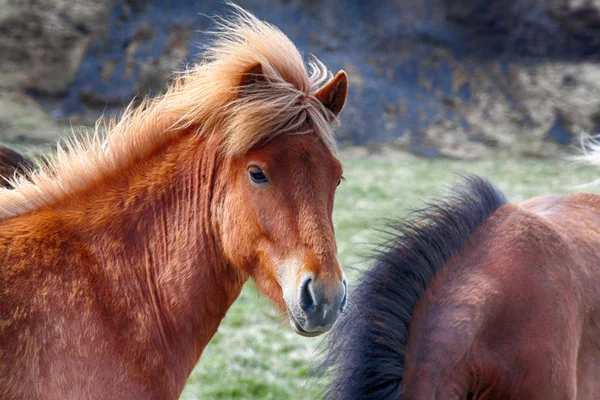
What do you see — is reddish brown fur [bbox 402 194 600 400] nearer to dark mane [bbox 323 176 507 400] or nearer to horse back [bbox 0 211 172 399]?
dark mane [bbox 323 176 507 400]

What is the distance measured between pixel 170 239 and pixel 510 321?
4.52 feet

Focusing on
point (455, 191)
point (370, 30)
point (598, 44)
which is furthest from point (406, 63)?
point (455, 191)

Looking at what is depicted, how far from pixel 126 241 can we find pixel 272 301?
23.2 inches

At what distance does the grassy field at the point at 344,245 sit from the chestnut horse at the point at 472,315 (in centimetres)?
24

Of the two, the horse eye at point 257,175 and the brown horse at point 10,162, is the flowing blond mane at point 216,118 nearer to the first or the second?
the horse eye at point 257,175

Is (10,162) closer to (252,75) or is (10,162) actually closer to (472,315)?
(252,75)

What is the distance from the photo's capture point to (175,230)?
2.56 m

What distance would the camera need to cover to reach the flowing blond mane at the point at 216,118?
2457mm

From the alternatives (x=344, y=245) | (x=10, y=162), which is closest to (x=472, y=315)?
(x=10, y=162)

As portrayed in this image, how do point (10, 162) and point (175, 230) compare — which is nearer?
point (175, 230)

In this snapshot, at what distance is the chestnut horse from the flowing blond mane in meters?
0.73

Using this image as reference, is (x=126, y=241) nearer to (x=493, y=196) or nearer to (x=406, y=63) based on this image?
(x=493, y=196)

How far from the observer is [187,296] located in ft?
8.29

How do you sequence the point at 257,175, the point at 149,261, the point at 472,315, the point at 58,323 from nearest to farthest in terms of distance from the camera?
the point at 58,323, the point at 257,175, the point at 149,261, the point at 472,315
